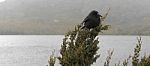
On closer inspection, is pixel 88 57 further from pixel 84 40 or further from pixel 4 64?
pixel 4 64

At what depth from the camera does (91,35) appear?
7.99 m

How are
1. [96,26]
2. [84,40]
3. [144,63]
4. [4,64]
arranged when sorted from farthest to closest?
[4,64] < [96,26] < [84,40] < [144,63]

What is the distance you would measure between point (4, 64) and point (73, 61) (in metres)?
76.0

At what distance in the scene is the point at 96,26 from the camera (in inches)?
329

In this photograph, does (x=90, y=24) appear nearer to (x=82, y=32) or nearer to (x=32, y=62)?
(x=82, y=32)

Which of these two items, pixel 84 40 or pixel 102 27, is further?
pixel 102 27

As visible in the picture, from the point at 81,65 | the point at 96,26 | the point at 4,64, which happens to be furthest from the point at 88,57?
the point at 4,64

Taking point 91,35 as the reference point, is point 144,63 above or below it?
below

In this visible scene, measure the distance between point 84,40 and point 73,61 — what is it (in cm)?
64

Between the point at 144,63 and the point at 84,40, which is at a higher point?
the point at 84,40

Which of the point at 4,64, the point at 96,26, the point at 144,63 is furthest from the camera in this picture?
the point at 4,64

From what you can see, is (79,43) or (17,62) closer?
(79,43)

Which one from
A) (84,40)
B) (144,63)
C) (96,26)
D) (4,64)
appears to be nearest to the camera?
(144,63)


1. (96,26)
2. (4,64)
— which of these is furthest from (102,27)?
(4,64)
